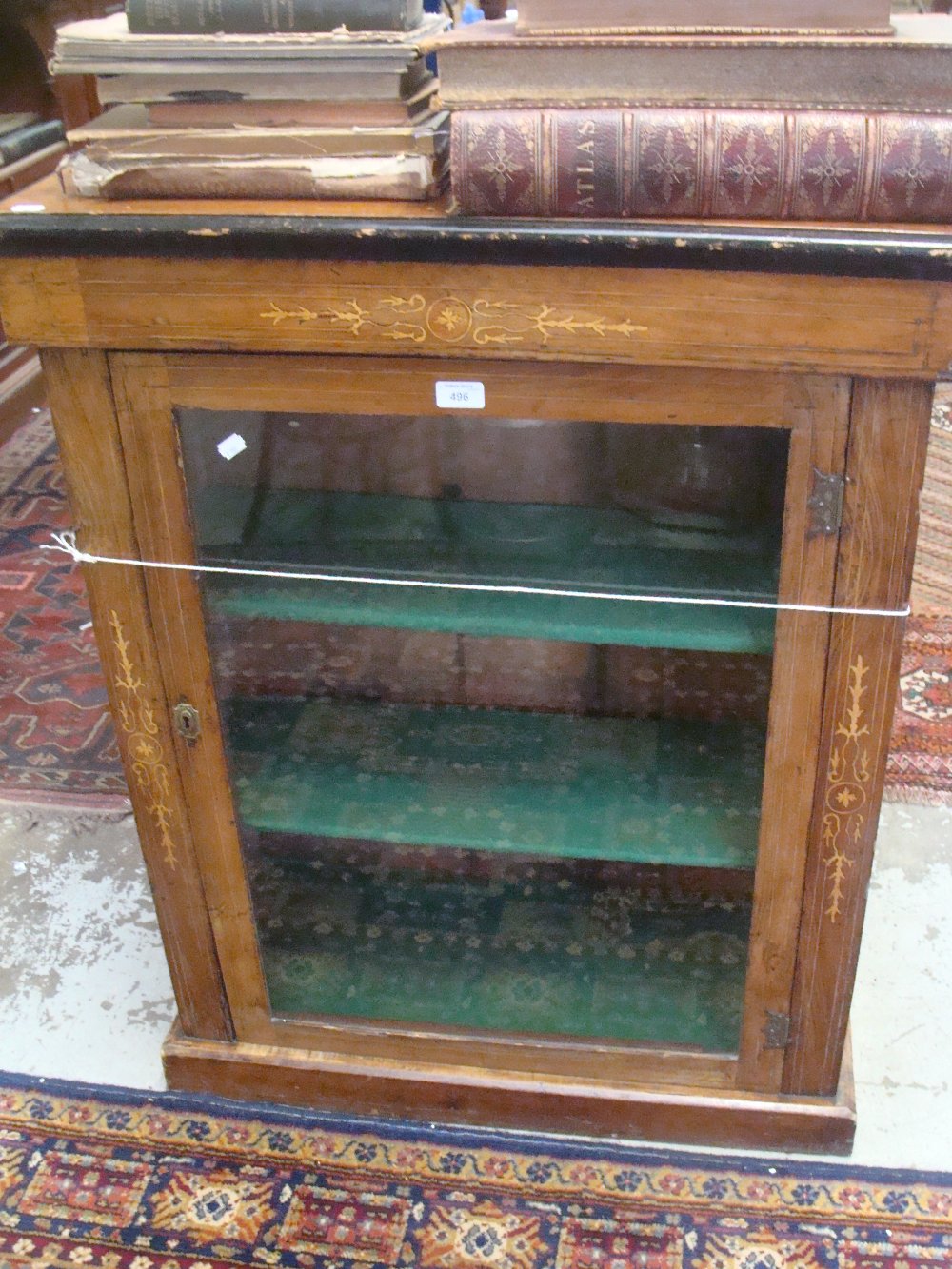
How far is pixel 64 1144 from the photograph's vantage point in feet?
4.89

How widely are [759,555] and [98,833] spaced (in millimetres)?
→ 1213

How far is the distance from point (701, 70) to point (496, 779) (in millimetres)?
787

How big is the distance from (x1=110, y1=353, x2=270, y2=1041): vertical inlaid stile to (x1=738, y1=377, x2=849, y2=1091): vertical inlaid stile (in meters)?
0.57

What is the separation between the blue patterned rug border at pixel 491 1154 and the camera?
1.41 metres

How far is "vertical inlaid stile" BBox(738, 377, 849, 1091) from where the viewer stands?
3.57ft

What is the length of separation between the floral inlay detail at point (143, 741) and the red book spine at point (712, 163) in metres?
0.60

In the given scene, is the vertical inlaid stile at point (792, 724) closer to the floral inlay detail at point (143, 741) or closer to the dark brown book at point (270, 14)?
the dark brown book at point (270, 14)

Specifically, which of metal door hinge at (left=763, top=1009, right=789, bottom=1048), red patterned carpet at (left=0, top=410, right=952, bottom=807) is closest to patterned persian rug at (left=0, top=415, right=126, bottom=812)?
red patterned carpet at (left=0, top=410, right=952, bottom=807)

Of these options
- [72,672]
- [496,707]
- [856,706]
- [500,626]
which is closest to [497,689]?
[496,707]

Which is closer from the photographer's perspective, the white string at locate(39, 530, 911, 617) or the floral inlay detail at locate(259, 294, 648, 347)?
the floral inlay detail at locate(259, 294, 648, 347)

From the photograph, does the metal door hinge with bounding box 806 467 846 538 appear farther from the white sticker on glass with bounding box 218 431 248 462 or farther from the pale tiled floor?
the pale tiled floor

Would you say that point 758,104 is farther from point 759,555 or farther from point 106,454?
point 106,454

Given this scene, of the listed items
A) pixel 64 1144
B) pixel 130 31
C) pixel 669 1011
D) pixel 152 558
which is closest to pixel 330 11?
pixel 130 31

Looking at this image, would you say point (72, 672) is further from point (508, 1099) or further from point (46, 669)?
point (508, 1099)
